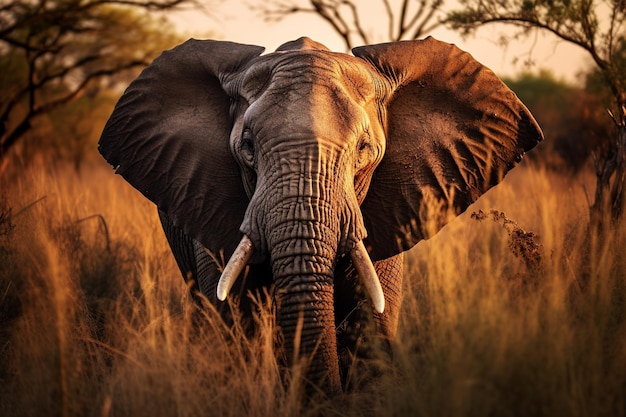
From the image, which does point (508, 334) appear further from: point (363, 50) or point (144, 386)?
point (363, 50)

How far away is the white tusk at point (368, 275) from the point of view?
13.5ft

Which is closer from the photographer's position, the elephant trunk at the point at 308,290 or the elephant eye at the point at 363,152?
the elephant trunk at the point at 308,290

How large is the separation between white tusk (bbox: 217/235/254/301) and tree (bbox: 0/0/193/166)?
813 cm

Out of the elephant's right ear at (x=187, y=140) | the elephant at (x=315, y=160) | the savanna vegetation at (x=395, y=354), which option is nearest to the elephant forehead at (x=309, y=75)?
the elephant at (x=315, y=160)

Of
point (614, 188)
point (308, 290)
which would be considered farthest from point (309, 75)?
point (614, 188)

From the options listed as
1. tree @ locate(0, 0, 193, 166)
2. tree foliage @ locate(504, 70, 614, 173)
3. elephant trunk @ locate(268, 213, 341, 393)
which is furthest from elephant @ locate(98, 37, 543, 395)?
tree @ locate(0, 0, 193, 166)

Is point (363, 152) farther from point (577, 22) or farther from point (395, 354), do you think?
point (577, 22)

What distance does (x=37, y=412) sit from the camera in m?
3.77

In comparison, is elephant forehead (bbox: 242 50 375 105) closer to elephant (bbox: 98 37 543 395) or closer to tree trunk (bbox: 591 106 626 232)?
elephant (bbox: 98 37 543 395)

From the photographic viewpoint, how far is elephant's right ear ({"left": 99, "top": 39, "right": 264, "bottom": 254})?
4746 millimetres

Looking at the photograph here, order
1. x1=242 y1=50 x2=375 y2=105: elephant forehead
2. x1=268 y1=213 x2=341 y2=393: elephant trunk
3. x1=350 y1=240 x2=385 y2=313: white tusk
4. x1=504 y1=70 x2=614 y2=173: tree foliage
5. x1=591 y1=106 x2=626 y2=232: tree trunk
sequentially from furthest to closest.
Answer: x1=504 y1=70 x2=614 y2=173: tree foliage
x1=591 y1=106 x2=626 y2=232: tree trunk
x1=242 y1=50 x2=375 y2=105: elephant forehead
x1=350 y1=240 x2=385 y2=313: white tusk
x1=268 y1=213 x2=341 y2=393: elephant trunk

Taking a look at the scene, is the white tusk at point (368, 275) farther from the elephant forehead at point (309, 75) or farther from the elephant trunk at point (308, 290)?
the elephant forehead at point (309, 75)

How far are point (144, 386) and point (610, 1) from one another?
5.97 metres

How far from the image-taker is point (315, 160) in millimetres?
4023
